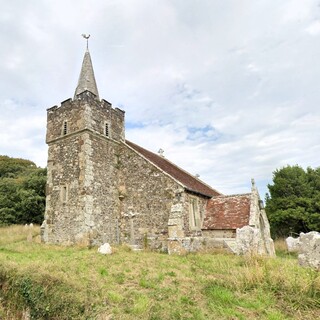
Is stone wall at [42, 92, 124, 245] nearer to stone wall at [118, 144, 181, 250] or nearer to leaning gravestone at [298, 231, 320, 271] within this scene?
stone wall at [118, 144, 181, 250]

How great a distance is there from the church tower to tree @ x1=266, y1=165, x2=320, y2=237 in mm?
20234

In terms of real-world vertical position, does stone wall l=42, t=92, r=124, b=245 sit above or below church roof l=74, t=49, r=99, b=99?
below

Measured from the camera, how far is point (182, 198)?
14375mm

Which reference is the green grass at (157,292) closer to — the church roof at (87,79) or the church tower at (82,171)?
the church tower at (82,171)

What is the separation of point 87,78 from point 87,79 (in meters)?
0.10

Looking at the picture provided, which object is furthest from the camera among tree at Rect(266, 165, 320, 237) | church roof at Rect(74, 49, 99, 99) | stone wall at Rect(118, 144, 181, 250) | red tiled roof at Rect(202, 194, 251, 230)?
tree at Rect(266, 165, 320, 237)

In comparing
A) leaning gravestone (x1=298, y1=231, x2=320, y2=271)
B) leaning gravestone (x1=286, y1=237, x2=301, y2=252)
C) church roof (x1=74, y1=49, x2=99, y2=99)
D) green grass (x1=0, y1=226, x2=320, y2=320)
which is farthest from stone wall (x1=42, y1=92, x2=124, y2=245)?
leaning gravestone (x1=286, y1=237, x2=301, y2=252)

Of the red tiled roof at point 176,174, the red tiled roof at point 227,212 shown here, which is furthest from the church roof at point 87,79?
the red tiled roof at point 227,212

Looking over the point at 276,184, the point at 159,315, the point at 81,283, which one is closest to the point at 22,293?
the point at 81,283

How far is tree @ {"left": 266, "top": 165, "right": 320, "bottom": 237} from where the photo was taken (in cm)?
2708

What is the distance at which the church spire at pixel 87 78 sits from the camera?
17.8m

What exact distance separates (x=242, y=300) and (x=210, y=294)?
782 millimetres

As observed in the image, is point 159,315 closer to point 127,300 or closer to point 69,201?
point 127,300

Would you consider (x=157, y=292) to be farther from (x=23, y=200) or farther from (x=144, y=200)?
(x=23, y=200)
